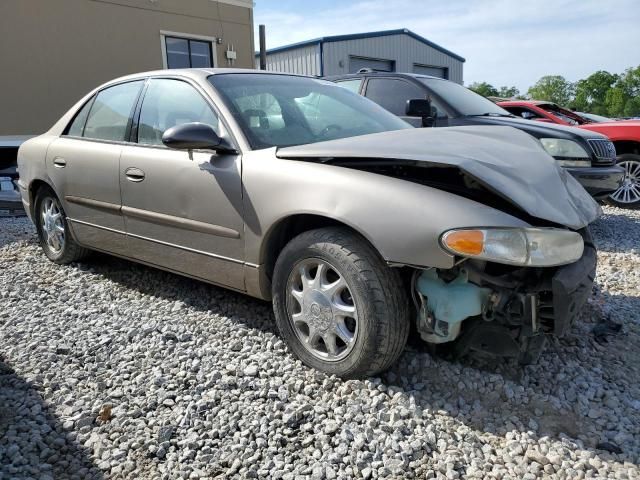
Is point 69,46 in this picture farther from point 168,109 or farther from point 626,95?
point 626,95

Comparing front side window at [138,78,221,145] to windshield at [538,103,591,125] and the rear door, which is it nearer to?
the rear door

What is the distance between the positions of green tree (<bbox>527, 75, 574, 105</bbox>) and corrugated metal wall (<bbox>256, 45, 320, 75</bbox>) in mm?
31836

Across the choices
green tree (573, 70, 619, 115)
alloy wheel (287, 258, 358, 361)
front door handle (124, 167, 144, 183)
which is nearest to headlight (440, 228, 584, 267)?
alloy wheel (287, 258, 358, 361)

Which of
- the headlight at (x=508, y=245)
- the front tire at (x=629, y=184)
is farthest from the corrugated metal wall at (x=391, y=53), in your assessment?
the headlight at (x=508, y=245)

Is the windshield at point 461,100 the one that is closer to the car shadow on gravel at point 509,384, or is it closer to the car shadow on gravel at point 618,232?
the car shadow on gravel at point 618,232

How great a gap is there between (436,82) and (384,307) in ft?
14.7

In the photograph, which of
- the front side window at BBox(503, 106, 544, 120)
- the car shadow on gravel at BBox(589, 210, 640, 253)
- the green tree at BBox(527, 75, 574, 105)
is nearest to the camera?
the car shadow on gravel at BBox(589, 210, 640, 253)

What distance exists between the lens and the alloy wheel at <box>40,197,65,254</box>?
14.4 feet

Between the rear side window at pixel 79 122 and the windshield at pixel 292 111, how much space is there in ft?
4.75

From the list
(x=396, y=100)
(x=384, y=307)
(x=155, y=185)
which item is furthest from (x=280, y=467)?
(x=396, y=100)

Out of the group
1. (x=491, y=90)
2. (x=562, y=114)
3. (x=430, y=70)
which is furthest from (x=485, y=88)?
(x=562, y=114)

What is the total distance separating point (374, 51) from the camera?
2072 centimetres

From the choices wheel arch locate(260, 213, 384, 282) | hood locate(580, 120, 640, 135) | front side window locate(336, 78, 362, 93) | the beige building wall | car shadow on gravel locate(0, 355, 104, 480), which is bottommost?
car shadow on gravel locate(0, 355, 104, 480)

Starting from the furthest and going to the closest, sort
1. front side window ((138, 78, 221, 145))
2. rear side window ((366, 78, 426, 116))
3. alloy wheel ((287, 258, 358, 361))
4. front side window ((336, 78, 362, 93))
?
front side window ((336, 78, 362, 93)), rear side window ((366, 78, 426, 116)), front side window ((138, 78, 221, 145)), alloy wheel ((287, 258, 358, 361))
